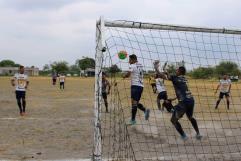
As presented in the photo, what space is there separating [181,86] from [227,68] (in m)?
1.22

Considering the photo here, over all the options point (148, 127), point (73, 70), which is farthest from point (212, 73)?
point (73, 70)

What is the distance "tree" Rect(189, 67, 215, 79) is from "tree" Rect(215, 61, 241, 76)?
179 millimetres

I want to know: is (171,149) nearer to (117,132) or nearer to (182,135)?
(182,135)

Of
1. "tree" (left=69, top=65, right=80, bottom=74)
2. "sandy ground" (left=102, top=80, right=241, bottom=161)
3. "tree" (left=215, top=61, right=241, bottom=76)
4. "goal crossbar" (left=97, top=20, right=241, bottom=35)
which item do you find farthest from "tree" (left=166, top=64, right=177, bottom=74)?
"tree" (left=69, top=65, right=80, bottom=74)

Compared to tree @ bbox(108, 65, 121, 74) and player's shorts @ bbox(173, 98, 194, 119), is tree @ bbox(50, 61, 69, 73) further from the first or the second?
tree @ bbox(108, 65, 121, 74)

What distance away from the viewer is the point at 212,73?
10.2 meters

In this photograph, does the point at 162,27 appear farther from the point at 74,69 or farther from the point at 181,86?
the point at 74,69

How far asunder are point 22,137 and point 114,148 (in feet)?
8.11

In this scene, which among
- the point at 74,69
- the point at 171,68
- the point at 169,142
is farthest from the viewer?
the point at 74,69

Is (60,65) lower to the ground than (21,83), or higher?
higher

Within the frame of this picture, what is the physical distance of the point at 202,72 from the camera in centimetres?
962

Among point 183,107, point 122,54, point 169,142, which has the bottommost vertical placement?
point 169,142

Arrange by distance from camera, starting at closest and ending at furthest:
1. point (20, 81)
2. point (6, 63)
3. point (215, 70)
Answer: point (215, 70) → point (20, 81) → point (6, 63)

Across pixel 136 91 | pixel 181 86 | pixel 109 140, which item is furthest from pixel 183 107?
pixel 136 91
